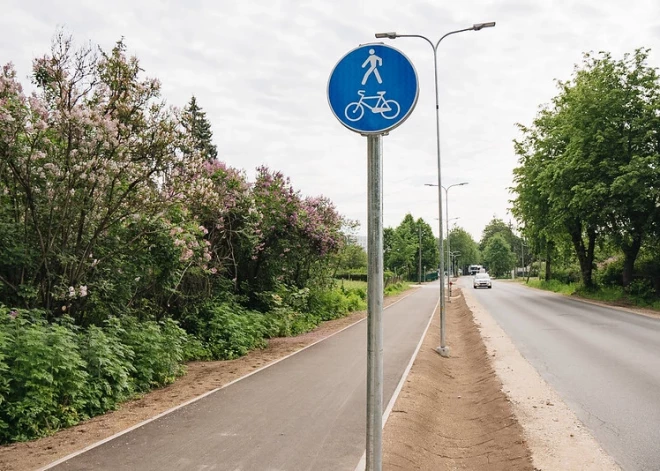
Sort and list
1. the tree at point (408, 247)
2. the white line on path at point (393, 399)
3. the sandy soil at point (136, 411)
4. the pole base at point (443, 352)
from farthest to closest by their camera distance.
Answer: the tree at point (408, 247), the pole base at point (443, 352), the sandy soil at point (136, 411), the white line on path at point (393, 399)

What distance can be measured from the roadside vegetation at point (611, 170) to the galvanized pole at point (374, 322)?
2438 cm

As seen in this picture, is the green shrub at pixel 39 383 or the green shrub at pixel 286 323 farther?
the green shrub at pixel 286 323

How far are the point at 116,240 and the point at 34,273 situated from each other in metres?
1.66

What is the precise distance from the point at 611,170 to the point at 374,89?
1031 inches

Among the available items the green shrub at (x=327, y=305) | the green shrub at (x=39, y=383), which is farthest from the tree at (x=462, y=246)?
the green shrub at (x=39, y=383)

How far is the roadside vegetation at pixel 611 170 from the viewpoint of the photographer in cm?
2452

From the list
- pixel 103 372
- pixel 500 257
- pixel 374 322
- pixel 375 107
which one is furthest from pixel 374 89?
pixel 500 257

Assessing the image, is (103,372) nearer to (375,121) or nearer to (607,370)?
(375,121)

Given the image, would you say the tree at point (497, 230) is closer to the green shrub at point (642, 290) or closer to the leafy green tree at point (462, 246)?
the leafy green tree at point (462, 246)

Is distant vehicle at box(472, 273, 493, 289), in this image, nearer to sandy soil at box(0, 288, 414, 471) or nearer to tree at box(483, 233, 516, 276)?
sandy soil at box(0, 288, 414, 471)

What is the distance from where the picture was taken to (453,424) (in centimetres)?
744

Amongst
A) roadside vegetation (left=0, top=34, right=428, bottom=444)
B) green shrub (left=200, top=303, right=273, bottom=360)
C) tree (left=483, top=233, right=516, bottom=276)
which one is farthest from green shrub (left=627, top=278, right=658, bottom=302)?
tree (left=483, top=233, right=516, bottom=276)

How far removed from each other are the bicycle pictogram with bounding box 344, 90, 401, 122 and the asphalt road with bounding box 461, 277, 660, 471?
468cm

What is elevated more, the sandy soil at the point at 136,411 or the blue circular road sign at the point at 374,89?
the blue circular road sign at the point at 374,89
